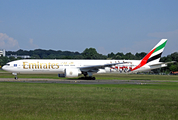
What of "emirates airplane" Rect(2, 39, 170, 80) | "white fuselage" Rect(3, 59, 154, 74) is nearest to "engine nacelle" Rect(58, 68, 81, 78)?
"emirates airplane" Rect(2, 39, 170, 80)

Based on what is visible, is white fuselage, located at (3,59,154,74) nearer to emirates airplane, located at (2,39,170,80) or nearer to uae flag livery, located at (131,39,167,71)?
emirates airplane, located at (2,39,170,80)

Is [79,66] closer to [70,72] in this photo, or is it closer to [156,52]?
[70,72]

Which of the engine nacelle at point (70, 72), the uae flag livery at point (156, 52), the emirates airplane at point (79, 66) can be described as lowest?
the engine nacelle at point (70, 72)

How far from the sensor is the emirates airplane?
42.9 m

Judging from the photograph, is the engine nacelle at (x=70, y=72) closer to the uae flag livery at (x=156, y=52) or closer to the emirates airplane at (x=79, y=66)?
the emirates airplane at (x=79, y=66)

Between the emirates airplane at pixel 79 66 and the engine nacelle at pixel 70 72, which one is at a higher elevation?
the emirates airplane at pixel 79 66

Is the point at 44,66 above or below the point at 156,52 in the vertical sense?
below

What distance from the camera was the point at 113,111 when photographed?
13852 mm

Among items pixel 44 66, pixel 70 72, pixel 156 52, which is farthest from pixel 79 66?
pixel 156 52

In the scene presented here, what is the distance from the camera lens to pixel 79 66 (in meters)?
46.1

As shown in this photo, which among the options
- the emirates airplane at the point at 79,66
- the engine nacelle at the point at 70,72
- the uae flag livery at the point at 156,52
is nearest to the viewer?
the engine nacelle at the point at 70,72

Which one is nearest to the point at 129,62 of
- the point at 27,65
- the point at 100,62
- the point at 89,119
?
the point at 100,62

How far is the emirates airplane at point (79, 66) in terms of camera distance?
141 ft

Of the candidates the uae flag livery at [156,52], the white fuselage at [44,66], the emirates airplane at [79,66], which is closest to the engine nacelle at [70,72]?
the emirates airplane at [79,66]
